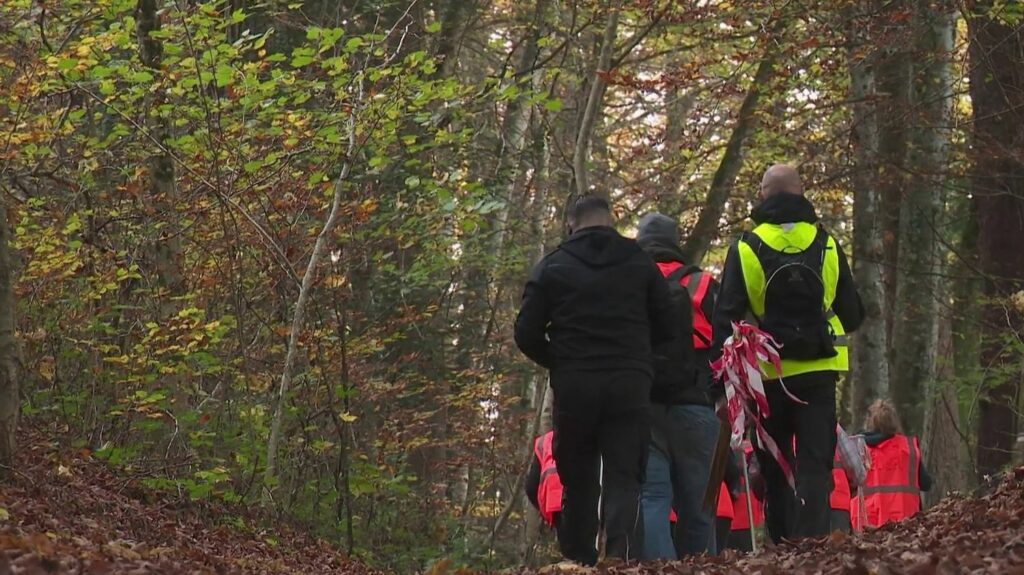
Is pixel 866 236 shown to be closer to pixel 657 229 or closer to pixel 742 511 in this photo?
pixel 742 511

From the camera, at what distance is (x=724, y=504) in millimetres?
8680

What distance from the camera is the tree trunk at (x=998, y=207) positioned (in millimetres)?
14609

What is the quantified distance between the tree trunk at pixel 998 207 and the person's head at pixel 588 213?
24.5ft

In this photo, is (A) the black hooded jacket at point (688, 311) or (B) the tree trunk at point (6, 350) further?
(B) the tree trunk at point (6, 350)

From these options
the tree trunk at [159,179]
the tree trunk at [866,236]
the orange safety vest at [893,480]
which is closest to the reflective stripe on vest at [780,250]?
the orange safety vest at [893,480]

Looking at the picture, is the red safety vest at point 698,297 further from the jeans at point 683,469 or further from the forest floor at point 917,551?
the forest floor at point 917,551

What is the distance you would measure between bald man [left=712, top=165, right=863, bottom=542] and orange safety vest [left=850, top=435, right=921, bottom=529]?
2956mm

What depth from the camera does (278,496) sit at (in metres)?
12.8

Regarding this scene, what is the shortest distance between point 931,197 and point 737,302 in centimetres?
913

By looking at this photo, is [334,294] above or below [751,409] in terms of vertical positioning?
above

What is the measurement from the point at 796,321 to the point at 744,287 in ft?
1.16

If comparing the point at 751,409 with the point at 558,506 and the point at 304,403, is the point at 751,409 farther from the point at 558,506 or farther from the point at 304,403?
the point at 304,403

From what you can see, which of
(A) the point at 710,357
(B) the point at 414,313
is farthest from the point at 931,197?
(A) the point at 710,357

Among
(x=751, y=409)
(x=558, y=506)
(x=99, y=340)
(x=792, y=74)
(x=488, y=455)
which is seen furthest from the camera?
(x=488, y=455)
